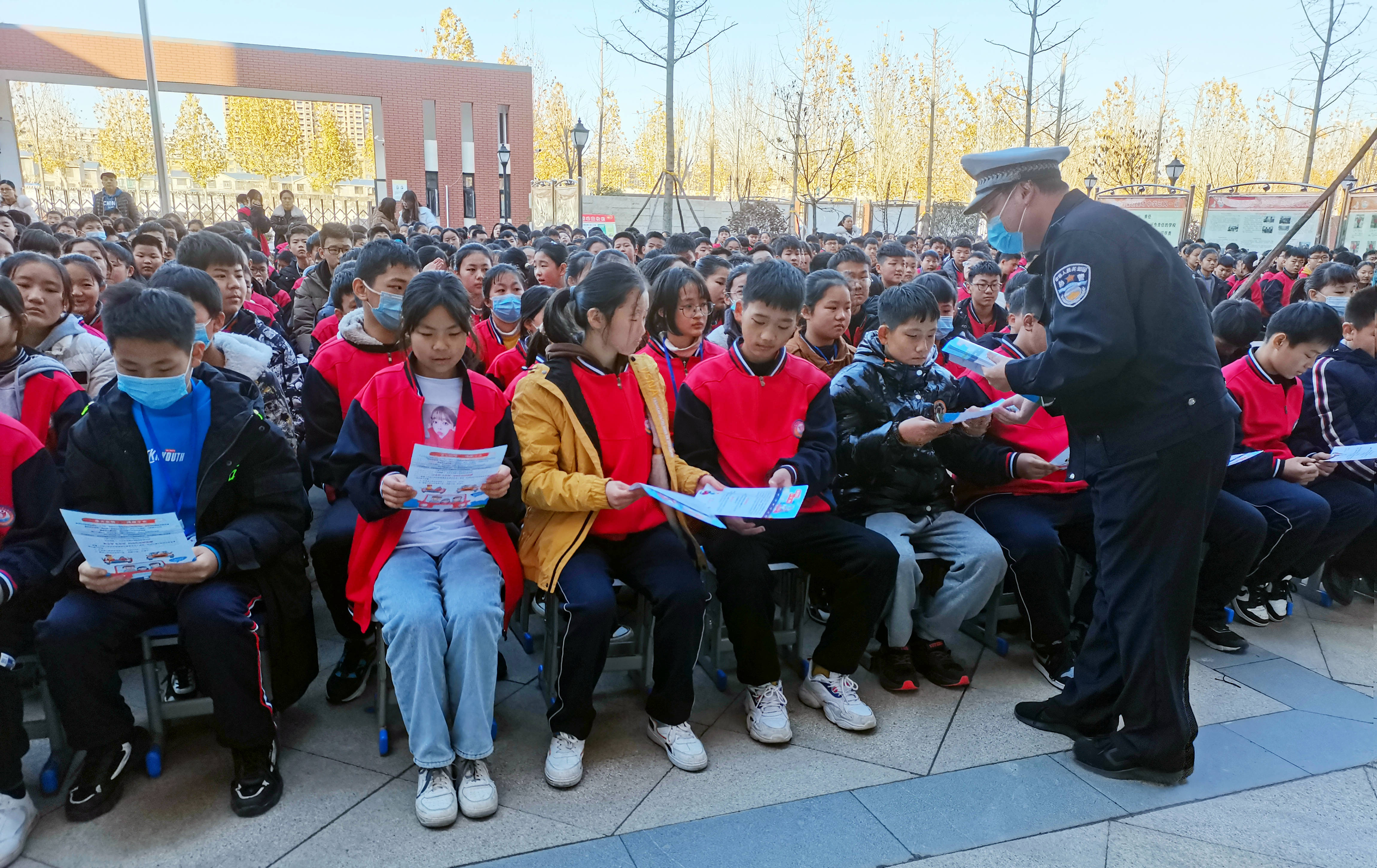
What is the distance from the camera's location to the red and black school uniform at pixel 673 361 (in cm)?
336

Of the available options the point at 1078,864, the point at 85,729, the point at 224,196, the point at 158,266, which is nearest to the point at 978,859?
the point at 1078,864

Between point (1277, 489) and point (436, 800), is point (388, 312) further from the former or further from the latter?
point (1277, 489)

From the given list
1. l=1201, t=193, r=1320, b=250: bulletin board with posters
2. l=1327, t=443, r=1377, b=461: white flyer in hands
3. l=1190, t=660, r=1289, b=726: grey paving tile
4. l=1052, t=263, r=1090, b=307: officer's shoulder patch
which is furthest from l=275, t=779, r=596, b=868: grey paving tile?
l=1201, t=193, r=1320, b=250: bulletin board with posters

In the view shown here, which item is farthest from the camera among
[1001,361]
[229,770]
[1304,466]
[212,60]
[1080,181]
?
[1080,181]

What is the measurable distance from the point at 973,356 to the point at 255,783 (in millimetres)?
2623

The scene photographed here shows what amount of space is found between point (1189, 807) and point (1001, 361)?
1519 millimetres

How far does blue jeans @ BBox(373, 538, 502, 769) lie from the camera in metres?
2.43

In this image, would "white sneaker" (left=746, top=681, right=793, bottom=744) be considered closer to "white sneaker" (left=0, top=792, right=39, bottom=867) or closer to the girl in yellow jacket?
the girl in yellow jacket

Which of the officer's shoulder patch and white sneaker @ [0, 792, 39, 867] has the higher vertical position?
the officer's shoulder patch

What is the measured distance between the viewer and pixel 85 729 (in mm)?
2359

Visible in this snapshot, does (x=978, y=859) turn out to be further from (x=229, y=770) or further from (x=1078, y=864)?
(x=229, y=770)

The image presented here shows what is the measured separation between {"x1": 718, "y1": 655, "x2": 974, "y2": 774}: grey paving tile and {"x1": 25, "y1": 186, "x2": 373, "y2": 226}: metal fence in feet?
78.3

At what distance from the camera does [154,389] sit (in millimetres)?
2387

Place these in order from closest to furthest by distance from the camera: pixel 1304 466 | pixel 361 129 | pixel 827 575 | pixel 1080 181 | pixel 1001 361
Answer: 1. pixel 1001 361
2. pixel 827 575
3. pixel 1304 466
4. pixel 1080 181
5. pixel 361 129
